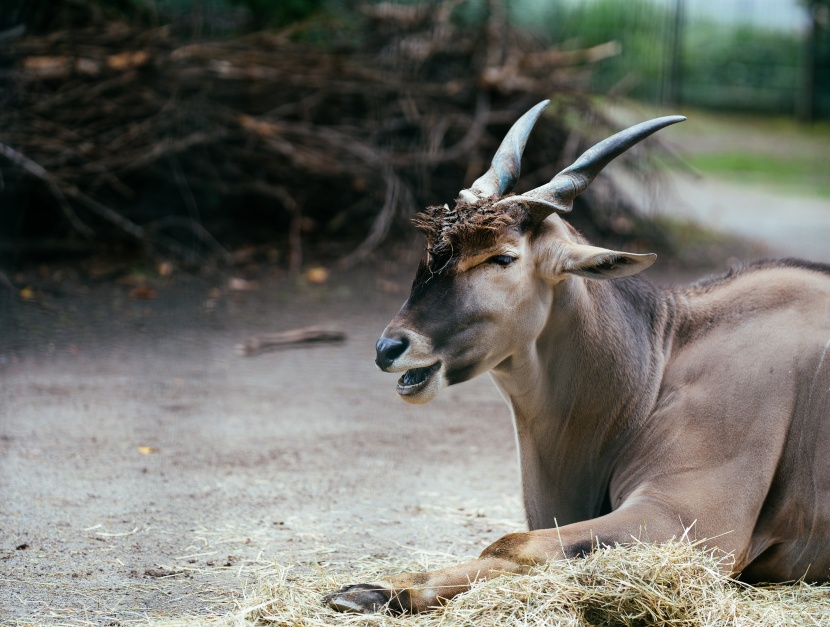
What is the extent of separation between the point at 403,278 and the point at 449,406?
293cm

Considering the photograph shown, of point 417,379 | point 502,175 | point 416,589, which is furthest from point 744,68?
point 416,589

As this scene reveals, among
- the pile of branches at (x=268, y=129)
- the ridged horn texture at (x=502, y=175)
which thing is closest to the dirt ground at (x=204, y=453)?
the pile of branches at (x=268, y=129)

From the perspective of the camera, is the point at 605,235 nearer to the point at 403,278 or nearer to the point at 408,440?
the point at 403,278

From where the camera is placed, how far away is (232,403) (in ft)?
20.6

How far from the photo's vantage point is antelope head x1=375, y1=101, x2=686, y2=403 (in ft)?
11.4

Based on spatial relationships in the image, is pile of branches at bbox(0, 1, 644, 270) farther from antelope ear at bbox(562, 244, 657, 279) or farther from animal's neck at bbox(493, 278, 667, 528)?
antelope ear at bbox(562, 244, 657, 279)

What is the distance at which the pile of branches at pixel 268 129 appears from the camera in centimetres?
869

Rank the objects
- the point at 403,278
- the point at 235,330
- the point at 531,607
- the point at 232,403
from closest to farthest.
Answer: the point at 531,607 < the point at 232,403 < the point at 235,330 < the point at 403,278

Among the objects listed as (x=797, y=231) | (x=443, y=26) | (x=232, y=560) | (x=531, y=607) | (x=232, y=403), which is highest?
(x=443, y=26)

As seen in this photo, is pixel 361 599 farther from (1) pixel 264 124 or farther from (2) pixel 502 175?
(1) pixel 264 124

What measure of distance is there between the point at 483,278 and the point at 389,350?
1.30ft

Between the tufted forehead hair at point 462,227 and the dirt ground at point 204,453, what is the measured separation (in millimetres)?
1220

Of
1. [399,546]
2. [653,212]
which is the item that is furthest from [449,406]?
[653,212]

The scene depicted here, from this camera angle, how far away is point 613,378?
3857mm
